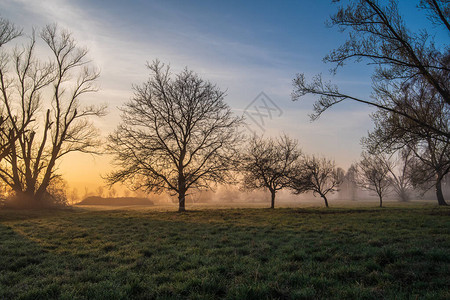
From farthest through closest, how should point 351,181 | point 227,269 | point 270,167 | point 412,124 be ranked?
point 351,181 → point 270,167 → point 412,124 → point 227,269

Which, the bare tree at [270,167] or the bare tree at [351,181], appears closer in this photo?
the bare tree at [270,167]

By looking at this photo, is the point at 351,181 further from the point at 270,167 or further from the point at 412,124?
the point at 412,124

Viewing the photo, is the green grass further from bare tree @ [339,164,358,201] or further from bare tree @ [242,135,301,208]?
bare tree @ [339,164,358,201]

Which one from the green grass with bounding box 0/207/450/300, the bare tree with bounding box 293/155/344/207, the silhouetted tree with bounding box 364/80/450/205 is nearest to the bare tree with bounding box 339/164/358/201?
the bare tree with bounding box 293/155/344/207

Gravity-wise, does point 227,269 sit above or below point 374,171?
below

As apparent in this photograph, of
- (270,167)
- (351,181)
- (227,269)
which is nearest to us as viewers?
(227,269)

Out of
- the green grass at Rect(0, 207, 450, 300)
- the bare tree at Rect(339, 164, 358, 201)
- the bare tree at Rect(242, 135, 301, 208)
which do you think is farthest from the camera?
the bare tree at Rect(339, 164, 358, 201)

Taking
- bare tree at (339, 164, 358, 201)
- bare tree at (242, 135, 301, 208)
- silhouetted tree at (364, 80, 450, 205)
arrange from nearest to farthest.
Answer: silhouetted tree at (364, 80, 450, 205)
bare tree at (242, 135, 301, 208)
bare tree at (339, 164, 358, 201)

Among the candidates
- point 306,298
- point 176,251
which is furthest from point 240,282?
point 176,251

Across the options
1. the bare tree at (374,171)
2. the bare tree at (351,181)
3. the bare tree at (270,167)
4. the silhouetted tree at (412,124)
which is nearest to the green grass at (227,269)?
the silhouetted tree at (412,124)

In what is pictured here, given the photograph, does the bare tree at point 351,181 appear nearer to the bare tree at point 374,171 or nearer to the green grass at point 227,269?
the bare tree at point 374,171

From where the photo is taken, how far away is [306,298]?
4.17 metres

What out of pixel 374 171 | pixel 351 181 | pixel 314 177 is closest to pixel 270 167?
pixel 314 177

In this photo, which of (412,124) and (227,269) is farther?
(412,124)
